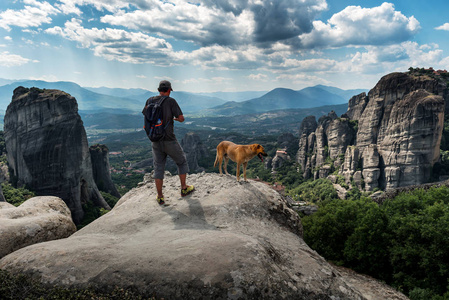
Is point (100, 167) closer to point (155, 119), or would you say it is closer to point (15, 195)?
point (15, 195)

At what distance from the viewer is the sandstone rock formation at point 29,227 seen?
6133 mm

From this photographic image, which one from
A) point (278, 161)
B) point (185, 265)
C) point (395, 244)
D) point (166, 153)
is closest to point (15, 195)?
point (166, 153)

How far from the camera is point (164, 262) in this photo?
4.53 meters

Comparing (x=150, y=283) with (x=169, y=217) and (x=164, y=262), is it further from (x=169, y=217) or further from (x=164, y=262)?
(x=169, y=217)

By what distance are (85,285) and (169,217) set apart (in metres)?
3.49

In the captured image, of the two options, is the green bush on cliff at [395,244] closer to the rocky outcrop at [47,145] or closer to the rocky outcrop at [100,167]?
the rocky outcrop at [47,145]

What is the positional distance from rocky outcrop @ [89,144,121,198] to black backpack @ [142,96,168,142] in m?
60.4

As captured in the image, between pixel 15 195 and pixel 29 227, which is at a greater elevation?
pixel 29 227

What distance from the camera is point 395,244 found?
15336mm

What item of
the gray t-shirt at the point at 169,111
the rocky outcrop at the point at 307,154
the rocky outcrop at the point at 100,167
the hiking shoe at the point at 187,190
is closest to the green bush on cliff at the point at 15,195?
the rocky outcrop at the point at 100,167

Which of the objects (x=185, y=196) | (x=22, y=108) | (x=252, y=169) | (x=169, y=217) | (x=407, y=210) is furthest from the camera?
(x=252, y=169)

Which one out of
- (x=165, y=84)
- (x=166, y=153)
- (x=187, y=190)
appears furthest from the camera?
(x=187, y=190)

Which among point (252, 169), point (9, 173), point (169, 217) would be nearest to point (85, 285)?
point (169, 217)

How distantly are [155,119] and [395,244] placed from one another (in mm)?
16017
